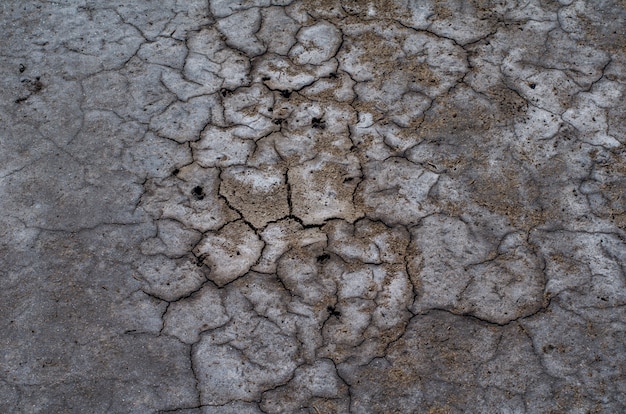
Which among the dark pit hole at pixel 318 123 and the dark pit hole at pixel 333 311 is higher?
the dark pit hole at pixel 318 123

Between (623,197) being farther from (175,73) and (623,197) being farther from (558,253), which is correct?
(175,73)

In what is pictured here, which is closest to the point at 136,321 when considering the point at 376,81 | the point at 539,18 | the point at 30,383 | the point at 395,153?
the point at 30,383

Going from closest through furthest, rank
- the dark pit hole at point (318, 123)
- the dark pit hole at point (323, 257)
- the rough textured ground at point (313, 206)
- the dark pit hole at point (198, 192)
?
1. the rough textured ground at point (313, 206)
2. the dark pit hole at point (323, 257)
3. the dark pit hole at point (198, 192)
4. the dark pit hole at point (318, 123)

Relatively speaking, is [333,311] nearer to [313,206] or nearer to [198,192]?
[313,206]

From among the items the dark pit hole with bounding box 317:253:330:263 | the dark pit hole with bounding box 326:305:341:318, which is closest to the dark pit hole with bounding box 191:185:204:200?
the dark pit hole with bounding box 317:253:330:263

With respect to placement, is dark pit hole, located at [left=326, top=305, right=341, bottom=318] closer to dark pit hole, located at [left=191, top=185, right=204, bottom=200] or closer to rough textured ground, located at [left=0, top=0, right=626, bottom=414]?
rough textured ground, located at [left=0, top=0, right=626, bottom=414]

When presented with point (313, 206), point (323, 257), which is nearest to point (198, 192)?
point (313, 206)

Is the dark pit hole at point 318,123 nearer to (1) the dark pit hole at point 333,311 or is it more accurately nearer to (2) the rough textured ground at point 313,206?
(2) the rough textured ground at point 313,206

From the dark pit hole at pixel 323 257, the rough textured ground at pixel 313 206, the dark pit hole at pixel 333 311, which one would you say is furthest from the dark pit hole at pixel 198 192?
the dark pit hole at pixel 333 311
